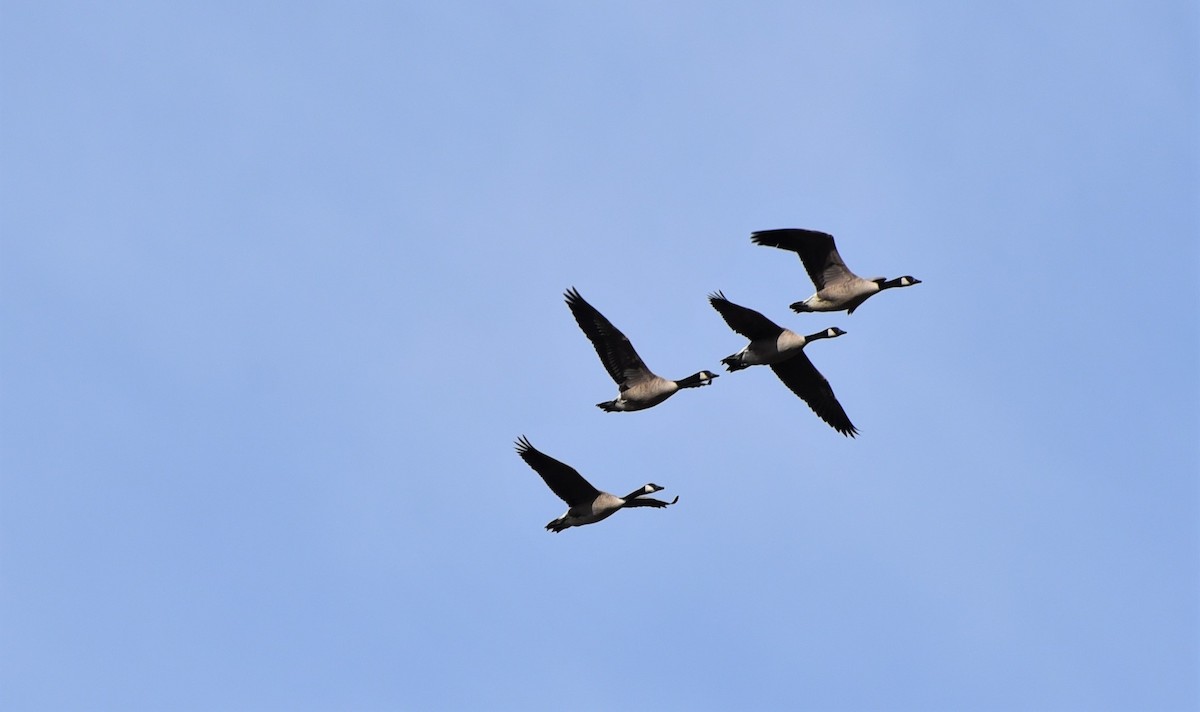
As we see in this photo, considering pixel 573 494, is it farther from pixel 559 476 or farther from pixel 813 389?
pixel 813 389

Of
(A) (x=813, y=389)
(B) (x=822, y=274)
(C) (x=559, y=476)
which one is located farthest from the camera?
(A) (x=813, y=389)

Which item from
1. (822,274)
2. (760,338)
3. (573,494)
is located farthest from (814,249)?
(573,494)

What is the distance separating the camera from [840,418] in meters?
35.7

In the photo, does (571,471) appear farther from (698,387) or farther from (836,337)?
(836,337)

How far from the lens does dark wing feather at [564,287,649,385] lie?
32.0 metres

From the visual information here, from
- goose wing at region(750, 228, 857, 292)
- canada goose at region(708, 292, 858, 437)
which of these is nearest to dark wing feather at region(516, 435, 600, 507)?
canada goose at region(708, 292, 858, 437)

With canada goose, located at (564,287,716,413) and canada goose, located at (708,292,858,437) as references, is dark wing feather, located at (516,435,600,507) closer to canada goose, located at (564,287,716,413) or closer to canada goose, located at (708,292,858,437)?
canada goose, located at (564,287,716,413)

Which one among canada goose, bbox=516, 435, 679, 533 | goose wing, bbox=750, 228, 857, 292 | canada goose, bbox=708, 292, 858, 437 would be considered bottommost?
canada goose, bbox=516, 435, 679, 533

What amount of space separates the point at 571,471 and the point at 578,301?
349 centimetres

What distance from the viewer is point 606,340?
105ft

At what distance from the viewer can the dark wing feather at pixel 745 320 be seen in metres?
31.8

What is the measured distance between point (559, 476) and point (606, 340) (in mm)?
2958

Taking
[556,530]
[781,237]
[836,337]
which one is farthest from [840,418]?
[556,530]

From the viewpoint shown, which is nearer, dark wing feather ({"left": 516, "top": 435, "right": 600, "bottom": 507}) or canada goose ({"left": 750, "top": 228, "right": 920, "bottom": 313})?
dark wing feather ({"left": 516, "top": 435, "right": 600, "bottom": 507})
